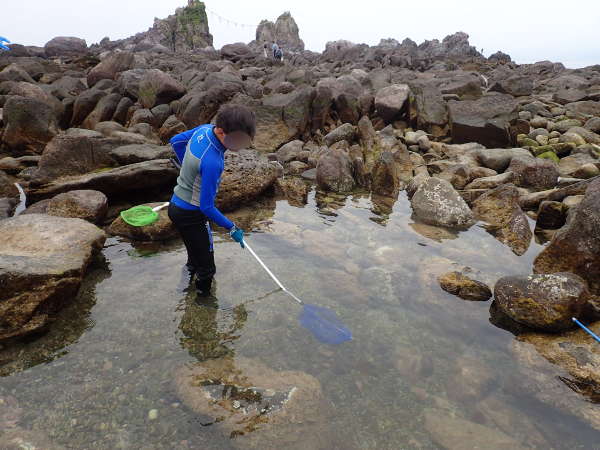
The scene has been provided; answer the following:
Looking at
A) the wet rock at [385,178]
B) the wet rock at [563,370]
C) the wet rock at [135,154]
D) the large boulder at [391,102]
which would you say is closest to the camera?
the wet rock at [563,370]

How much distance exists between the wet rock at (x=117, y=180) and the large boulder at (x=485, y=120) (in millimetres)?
8277

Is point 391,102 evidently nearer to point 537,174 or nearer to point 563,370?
point 537,174

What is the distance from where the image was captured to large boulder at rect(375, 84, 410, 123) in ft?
40.8

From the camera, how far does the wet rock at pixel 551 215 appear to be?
637 centimetres

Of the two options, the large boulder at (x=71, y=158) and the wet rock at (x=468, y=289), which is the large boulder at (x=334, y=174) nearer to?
the wet rock at (x=468, y=289)

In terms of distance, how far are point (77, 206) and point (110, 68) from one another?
1533 centimetres

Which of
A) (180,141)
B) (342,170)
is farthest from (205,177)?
(342,170)

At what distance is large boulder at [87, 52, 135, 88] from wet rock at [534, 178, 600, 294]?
1932 centimetres

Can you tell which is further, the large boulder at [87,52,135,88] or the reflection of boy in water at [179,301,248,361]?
the large boulder at [87,52,135,88]

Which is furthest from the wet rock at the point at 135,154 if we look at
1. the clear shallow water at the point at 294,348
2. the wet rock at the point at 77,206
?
the clear shallow water at the point at 294,348

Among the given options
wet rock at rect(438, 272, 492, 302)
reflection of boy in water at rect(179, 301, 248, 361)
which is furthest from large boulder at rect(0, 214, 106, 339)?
wet rock at rect(438, 272, 492, 302)

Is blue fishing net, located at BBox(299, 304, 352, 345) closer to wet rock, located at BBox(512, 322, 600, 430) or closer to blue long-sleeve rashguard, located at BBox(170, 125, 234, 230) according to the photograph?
blue long-sleeve rashguard, located at BBox(170, 125, 234, 230)

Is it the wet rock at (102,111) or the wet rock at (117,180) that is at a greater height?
the wet rock at (102,111)

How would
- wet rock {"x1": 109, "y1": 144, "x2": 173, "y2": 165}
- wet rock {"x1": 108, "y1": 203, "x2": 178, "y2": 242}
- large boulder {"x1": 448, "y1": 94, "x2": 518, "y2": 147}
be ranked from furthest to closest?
large boulder {"x1": 448, "y1": 94, "x2": 518, "y2": 147}
wet rock {"x1": 109, "y1": 144, "x2": 173, "y2": 165}
wet rock {"x1": 108, "y1": 203, "x2": 178, "y2": 242}
